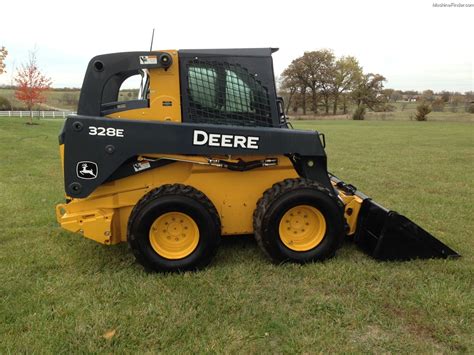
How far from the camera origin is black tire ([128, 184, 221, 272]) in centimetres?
388

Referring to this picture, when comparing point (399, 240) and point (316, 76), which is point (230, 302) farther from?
point (316, 76)

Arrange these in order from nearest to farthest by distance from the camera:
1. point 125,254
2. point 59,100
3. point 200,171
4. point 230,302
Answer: point 230,302 < point 200,171 < point 125,254 < point 59,100

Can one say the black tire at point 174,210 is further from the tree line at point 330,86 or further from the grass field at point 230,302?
the tree line at point 330,86

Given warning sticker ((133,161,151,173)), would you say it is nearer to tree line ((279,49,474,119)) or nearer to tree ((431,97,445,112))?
tree ((431,97,445,112))

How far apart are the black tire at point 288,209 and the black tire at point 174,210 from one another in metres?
0.46

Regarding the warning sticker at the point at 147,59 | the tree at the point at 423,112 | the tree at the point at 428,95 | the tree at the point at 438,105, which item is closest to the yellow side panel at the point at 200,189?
the warning sticker at the point at 147,59

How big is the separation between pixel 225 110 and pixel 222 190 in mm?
810

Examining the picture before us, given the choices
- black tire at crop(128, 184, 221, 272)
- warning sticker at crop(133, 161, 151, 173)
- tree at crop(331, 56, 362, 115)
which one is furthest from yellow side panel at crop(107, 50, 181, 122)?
tree at crop(331, 56, 362, 115)

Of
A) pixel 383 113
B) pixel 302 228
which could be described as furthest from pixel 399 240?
pixel 383 113

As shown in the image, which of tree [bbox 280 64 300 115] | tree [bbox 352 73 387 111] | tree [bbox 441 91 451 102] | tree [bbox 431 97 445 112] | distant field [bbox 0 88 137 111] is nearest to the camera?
tree [bbox 431 97 445 112]

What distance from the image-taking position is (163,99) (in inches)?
159

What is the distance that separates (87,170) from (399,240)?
3.17 m

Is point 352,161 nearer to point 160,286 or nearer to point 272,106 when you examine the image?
point 272,106

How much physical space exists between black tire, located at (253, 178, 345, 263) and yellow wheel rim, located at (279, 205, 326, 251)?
45 mm
